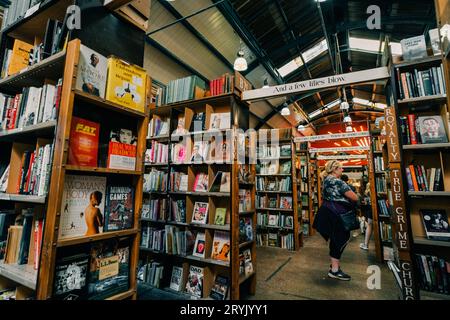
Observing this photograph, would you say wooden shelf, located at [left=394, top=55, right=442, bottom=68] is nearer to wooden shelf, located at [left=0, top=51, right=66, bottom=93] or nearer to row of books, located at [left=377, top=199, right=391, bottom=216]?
wooden shelf, located at [left=0, top=51, right=66, bottom=93]

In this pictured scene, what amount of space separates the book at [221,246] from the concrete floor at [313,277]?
2.34ft

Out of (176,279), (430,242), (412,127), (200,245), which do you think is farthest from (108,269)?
(412,127)

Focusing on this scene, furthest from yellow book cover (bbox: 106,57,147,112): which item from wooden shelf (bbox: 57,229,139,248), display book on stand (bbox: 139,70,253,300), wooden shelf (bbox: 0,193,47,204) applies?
display book on stand (bbox: 139,70,253,300)

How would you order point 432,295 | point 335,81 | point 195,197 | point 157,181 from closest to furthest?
point 432,295 < point 335,81 < point 195,197 < point 157,181

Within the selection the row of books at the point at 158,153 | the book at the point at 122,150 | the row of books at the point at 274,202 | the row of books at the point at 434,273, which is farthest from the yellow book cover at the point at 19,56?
the row of books at the point at 274,202

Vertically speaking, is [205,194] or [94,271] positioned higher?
[205,194]

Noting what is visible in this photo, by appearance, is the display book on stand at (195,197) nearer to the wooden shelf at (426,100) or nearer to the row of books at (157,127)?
the row of books at (157,127)

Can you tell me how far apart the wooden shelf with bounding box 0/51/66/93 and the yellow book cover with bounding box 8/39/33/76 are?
9 cm

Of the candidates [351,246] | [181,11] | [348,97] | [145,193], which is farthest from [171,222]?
[348,97]

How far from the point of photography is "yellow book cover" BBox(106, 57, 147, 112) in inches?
53.2

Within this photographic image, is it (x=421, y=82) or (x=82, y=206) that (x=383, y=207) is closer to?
(x=421, y=82)

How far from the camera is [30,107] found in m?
1.46

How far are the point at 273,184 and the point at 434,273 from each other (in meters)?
3.82
